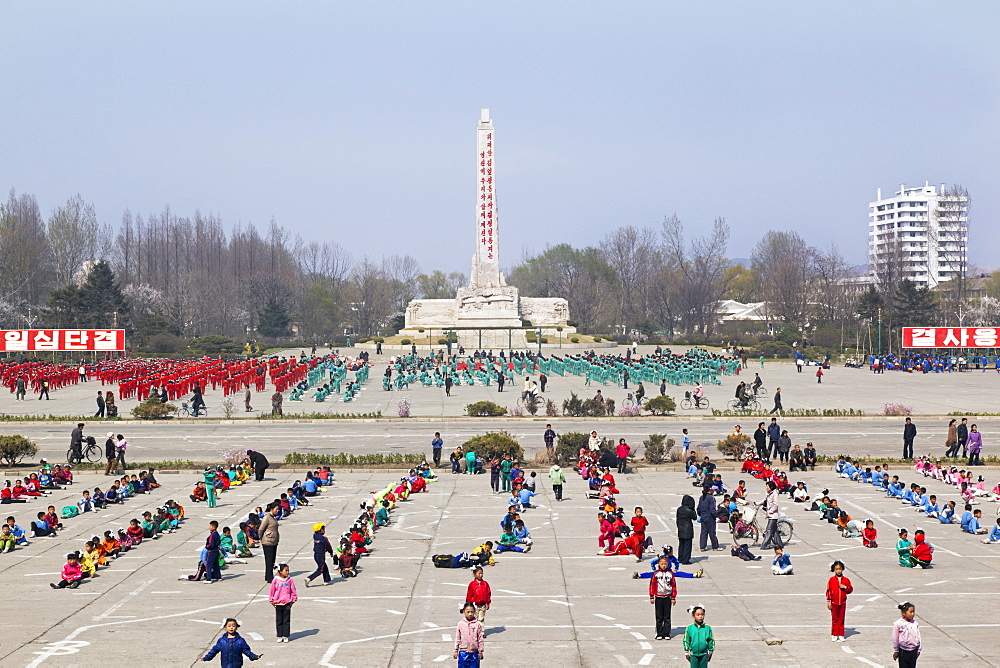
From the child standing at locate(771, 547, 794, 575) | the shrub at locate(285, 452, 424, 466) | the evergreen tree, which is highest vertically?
the evergreen tree

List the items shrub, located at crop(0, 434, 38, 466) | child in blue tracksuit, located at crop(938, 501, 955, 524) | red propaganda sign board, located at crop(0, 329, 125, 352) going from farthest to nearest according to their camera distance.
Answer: red propaganda sign board, located at crop(0, 329, 125, 352) < shrub, located at crop(0, 434, 38, 466) < child in blue tracksuit, located at crop(938, 501, 955, 524)

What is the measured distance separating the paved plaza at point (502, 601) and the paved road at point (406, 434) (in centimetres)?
1068

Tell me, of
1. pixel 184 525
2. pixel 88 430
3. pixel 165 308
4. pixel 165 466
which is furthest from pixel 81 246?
pixel 184 525

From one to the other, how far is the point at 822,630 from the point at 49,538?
14.5 meters

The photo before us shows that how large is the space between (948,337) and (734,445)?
51936mm

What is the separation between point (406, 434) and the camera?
120 ft

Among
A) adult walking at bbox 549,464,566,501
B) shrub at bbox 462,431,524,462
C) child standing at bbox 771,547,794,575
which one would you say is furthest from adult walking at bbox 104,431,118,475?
child standing at bbox 771,547,794,575

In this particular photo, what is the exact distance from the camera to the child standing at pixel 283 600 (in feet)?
41.5

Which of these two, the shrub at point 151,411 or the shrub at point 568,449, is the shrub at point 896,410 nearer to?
the shrub at point 568,449

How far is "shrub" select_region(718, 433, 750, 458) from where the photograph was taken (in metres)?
29.8

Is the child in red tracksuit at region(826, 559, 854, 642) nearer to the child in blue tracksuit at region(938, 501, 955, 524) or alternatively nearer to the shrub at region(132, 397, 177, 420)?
the child in blue tracksuit at region(938, 501, 955, 524)

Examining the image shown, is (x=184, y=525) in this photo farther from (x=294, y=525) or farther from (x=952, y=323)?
(x=952, y=323)

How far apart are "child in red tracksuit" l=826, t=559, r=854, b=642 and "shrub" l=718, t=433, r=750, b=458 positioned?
684 inches

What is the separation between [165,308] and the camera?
111 m
